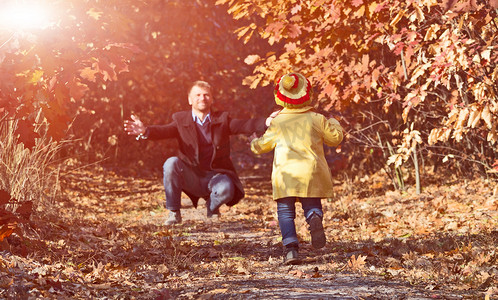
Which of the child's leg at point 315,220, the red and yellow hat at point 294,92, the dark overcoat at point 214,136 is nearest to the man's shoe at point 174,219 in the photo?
the dark overcoat at point 214,136

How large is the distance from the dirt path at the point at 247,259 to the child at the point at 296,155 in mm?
371

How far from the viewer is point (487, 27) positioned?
6.81m

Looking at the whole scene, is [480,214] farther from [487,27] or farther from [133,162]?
[133,162]

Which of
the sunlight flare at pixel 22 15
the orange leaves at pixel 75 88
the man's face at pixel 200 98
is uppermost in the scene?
the sunlight flare at pixel 22 15

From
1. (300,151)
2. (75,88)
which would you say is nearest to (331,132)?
(300,151)

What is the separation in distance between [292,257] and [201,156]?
270cm

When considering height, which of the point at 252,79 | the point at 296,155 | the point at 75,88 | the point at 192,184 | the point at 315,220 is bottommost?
the point at 315,220

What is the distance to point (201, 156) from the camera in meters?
7.02

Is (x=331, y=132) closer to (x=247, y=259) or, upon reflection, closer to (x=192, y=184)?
(x=247, y=259)

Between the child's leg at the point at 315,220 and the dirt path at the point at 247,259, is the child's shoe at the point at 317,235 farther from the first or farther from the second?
the dirt path at the point at 247,259

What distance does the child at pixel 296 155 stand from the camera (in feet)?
14.9

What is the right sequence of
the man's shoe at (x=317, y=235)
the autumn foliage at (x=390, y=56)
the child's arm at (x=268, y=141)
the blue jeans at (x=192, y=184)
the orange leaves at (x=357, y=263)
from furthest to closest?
1. the blue jeans at (x=192, y=184)
2. the autumn foliage at (x=390, y=56)
3. the child's arm at (x=268, y=141)
4. the man's shoe at (x=317, y=235)
5. the orange leaves at (x=357, y=263)

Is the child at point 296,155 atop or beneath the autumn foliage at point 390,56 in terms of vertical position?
beneath

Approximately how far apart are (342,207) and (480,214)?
5.64ft
